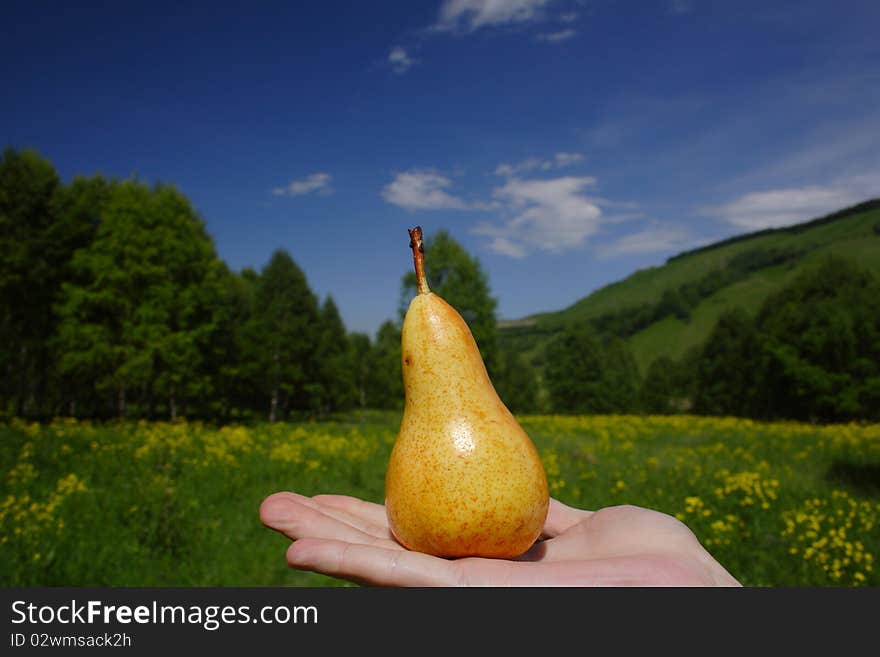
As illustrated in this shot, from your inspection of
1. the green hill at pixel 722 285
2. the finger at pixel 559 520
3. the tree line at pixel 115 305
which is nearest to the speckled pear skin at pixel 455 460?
the finger at pixel 559 520

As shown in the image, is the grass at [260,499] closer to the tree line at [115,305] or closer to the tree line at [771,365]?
the tree line at [115,305]

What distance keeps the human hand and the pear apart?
15cm

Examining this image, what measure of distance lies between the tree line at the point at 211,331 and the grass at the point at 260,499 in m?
9.48

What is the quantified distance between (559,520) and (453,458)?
134 cm

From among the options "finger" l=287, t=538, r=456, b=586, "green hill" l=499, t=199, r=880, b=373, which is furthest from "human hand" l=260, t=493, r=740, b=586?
"green hill" l=499, t=199, r=880, b=373

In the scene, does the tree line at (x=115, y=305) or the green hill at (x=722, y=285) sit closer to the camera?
the tree line at (x=115, y=305)

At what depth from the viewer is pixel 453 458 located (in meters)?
2.49

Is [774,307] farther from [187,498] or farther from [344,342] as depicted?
[187,498]

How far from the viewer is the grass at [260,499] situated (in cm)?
649

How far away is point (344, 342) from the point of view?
49.1 m

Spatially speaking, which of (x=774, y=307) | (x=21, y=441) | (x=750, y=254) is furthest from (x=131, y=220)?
(x=750, y=254)

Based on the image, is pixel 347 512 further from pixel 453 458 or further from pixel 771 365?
pixel 771 365

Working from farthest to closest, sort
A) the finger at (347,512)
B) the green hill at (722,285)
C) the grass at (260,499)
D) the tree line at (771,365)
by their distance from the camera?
the green hill at (722,285), the tree line at (771,365), the grass at (260,499), the finger at (347,512)

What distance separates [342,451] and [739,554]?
31.8 feet
